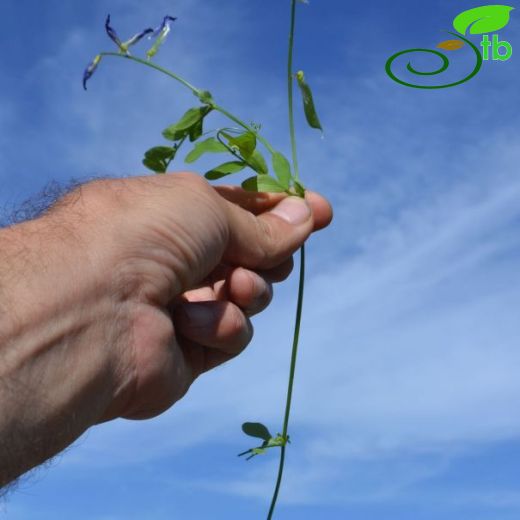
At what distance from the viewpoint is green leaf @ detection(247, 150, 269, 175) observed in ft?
4.89

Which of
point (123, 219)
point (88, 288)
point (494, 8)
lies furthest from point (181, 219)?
→ point (494, 8)

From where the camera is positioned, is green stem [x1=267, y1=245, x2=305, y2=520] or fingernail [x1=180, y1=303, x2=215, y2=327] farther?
fingernail [x1=180, y1=303, x2=215, y2=327]

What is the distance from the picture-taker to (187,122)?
1.47 m

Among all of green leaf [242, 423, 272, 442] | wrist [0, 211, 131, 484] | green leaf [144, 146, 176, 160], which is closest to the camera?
wrist [0, 211, 131, 484]

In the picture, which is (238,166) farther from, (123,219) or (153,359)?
(153,359)

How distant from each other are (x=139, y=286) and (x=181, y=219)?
14 centimetres

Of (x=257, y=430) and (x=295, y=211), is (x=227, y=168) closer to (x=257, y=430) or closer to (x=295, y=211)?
(x=295, y=211)

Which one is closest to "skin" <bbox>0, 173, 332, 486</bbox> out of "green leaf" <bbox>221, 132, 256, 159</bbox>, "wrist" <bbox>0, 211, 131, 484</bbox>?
"wrist" <bbox>0, 211, 131, 484</bbox>

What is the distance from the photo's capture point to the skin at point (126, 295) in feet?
4.27

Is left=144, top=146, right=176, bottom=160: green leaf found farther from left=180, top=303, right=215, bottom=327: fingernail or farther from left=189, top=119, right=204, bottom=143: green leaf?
left=180, top=303, right=215, bottom=327: fingernail

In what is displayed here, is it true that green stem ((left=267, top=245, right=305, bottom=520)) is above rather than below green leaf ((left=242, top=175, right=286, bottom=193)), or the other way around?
below

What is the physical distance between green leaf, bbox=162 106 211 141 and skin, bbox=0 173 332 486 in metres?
0.08

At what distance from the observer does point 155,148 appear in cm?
154

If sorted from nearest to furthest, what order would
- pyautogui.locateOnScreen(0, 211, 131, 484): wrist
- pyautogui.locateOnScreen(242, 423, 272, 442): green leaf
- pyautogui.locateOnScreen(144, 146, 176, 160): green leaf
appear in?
pyautogui.locateOnScreen(0, 211, 131, 484): wrist, pyautogui.locateOnScreen(242, 423, 272, 442): green leaf, pyautogui.locateOnScreen(144, 146, 176, 160): green leaf
